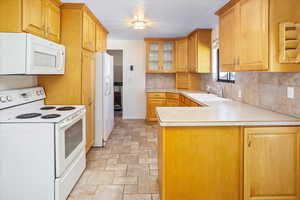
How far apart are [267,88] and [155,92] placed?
369cm

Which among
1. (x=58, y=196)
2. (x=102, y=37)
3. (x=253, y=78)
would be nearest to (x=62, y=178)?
(x=58, y=196)

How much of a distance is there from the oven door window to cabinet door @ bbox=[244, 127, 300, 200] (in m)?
1.69

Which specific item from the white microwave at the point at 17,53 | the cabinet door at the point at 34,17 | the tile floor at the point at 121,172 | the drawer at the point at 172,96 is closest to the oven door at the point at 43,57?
the white microwave at the point at 17,53

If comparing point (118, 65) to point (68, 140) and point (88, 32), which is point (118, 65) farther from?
point (68, 140)

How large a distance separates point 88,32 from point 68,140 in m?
1.97

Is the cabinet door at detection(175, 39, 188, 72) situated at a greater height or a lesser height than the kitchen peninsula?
greater

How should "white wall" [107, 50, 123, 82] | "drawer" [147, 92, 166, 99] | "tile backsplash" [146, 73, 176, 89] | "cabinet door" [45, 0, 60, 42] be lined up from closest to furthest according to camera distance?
1. "cabinet door" [45, 0, 60, 42]
2. "drawer" [147, 92, 166, 99]
3. "tile backsplash" [146, 73, 176, 89]
4. "white wall" [107, 50, 123, 82]

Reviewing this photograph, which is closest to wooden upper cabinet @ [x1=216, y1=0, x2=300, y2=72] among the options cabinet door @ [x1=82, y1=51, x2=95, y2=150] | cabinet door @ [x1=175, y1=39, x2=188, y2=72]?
cabinet door @ [x1=82, y1=51, x2=95, y2=150]

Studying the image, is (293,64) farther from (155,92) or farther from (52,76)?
(155,92)

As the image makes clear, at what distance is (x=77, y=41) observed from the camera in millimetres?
3412

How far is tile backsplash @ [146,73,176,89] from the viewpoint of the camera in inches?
273

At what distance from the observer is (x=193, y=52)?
5.62 m

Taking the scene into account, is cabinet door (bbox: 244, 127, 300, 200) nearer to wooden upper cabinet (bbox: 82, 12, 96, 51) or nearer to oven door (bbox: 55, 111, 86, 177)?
oven door (bbox: 55, 111, 86, 177)

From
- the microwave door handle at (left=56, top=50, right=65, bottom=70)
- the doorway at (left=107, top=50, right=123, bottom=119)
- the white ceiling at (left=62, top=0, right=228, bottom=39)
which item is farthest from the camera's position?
the doorway at (left=107, top=50, right=123, bottom=119)
